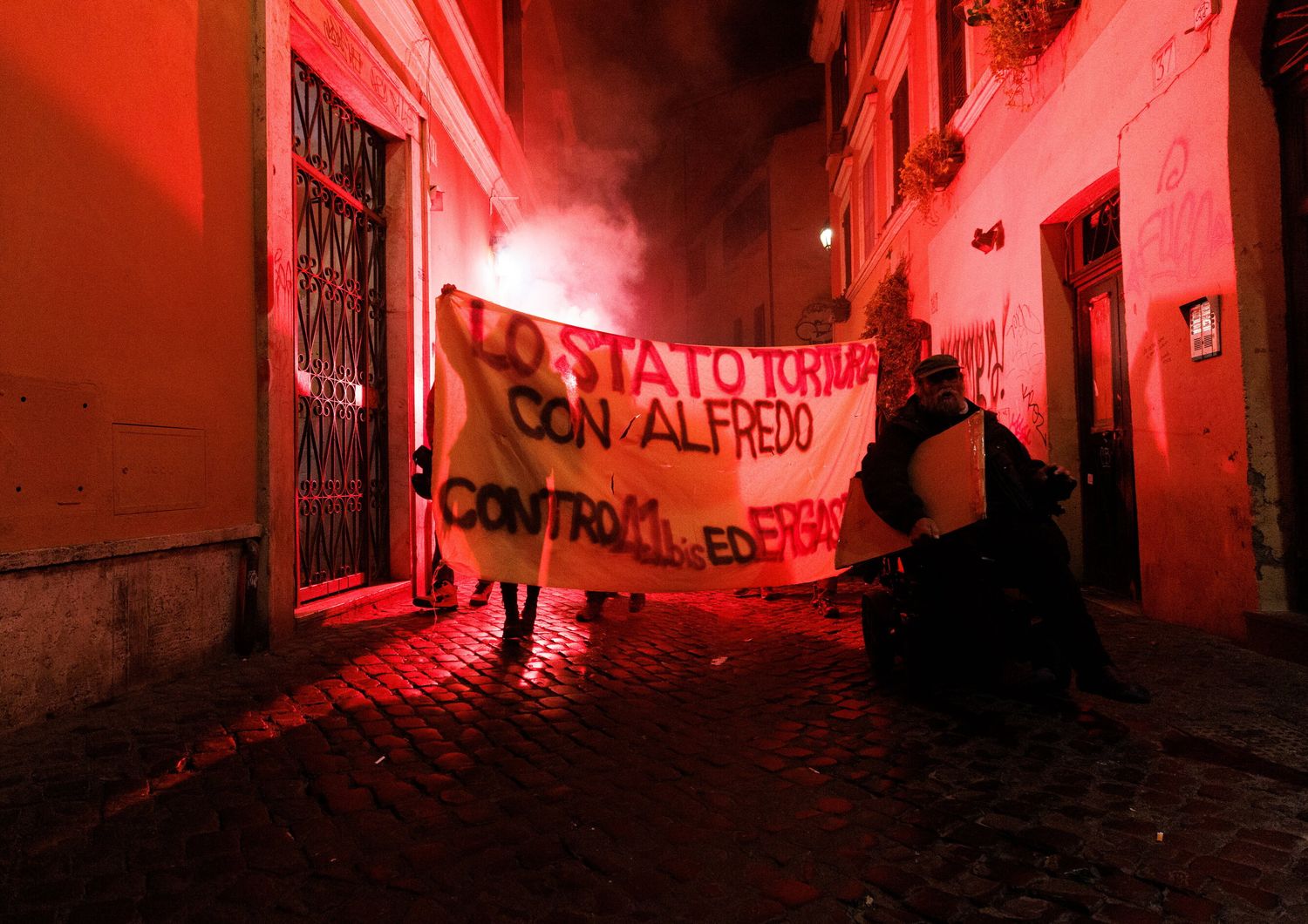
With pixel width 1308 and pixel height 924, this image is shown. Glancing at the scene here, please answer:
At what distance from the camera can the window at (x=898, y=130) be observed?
39.5 ft

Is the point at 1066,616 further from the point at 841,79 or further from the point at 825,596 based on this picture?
the point at 841,79

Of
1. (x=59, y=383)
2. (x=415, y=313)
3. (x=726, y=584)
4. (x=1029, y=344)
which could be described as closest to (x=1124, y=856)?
(x=726, y=584)

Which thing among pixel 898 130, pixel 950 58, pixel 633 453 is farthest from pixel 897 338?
pixel 633 453

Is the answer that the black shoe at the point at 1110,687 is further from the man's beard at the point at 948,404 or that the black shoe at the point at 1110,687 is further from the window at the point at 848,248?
the window at the point at 848,248

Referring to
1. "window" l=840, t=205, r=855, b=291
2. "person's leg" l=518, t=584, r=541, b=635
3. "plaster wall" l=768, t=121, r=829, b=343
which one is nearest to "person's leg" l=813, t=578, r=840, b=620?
"person's leg" l=518, t=584, r=541, b=635

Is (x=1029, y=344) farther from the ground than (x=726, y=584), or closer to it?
farther from the ground

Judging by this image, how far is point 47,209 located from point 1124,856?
5.01 metres

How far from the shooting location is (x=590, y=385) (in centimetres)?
498

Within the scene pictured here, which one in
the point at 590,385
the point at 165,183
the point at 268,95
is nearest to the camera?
the point at 165,183

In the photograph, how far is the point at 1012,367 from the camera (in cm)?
788

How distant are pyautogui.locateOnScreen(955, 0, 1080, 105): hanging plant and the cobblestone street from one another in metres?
5.18

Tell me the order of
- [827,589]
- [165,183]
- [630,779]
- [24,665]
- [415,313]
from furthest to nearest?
[415,313] → [827,589] → [165,183] → [24,665] → [630,779]

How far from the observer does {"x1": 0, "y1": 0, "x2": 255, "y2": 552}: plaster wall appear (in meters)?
3.59

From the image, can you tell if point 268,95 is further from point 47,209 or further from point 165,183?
point 47,209
